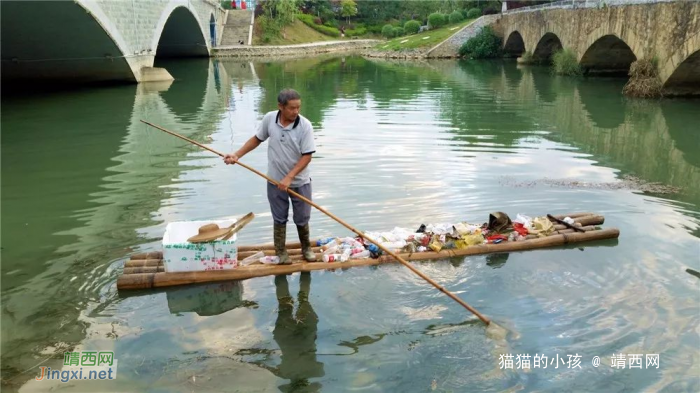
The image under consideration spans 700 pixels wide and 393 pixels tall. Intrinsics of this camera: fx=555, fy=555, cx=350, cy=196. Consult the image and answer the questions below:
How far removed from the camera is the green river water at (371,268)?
14.5 ft

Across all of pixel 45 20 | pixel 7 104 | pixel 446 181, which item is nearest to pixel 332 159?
pixel 446 181

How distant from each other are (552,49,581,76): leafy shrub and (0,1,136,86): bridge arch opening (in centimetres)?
2036

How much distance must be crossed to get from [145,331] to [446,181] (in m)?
5.70

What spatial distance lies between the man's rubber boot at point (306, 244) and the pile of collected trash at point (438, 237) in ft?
0.47

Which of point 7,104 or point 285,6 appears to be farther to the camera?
point 285,6

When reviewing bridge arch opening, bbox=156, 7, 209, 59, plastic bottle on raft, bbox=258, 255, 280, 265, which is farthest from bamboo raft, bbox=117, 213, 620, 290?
bridge arch opening, bbox=156, 7, 209, 59

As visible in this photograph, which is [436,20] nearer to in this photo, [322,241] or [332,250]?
[322,241]

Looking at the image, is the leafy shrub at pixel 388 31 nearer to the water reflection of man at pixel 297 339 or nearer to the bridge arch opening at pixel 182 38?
the bridge arch opening at pixel 182 38

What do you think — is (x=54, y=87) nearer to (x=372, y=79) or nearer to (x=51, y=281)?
(x=372, y=79)

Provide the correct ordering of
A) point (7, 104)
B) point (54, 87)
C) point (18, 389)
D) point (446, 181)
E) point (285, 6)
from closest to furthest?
point (18, 389)
point (446, 181)
point (7, 104)
point (54, 87)
point (285, 6)

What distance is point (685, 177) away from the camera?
31.4ft

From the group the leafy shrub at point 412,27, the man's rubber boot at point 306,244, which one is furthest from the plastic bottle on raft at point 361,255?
the leafy shrub at point 412,27

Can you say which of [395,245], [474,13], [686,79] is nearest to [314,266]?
[395,245]

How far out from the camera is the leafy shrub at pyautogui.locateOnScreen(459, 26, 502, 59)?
41.4 metres
